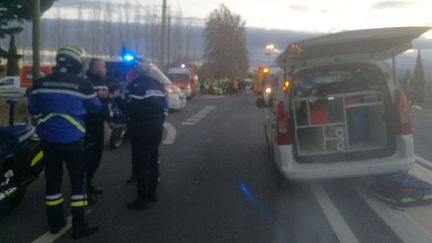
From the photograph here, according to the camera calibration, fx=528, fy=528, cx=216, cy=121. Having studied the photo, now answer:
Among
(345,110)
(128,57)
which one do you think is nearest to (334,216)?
(345,110)

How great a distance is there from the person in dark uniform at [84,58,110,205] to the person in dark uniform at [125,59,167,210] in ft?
1.12

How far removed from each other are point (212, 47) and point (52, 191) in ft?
233

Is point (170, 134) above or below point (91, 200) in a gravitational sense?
above

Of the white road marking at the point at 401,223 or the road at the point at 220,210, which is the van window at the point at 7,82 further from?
the white road marking at the point at 401,223

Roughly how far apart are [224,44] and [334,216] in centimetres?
6893

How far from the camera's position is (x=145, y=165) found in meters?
6.59

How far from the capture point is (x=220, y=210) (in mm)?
6453

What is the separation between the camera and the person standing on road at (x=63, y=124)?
541 centimetres

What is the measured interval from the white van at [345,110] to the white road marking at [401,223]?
0.44 meters

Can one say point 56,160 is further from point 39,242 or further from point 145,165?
point 145,165

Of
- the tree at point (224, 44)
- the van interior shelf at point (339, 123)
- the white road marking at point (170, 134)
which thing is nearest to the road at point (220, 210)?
the van interior shelf at point (339, 123)

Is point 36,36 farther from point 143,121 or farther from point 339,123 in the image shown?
point 339,123

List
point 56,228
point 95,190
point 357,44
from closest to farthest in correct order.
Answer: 1. point 56,228
2. point 357,44
3. point 95,190

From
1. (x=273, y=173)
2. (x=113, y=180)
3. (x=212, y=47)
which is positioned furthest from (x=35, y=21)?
(x=212, y=47)
